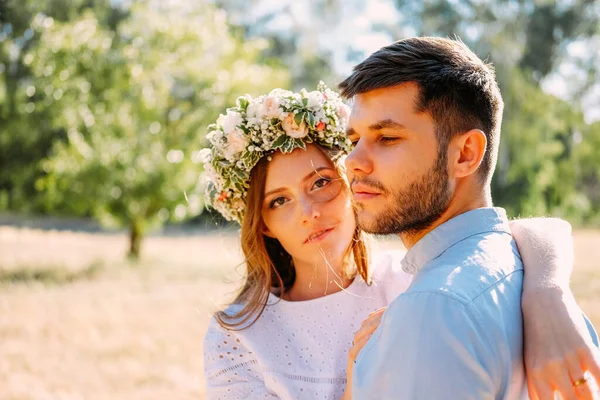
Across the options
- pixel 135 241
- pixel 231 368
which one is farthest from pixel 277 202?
pixel 135 241

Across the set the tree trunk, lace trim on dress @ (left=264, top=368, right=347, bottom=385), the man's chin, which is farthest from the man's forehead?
the tree trunk

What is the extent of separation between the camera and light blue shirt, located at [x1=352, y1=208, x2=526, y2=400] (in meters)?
1.45

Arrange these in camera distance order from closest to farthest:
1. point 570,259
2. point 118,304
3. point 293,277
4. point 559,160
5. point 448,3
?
1. point 570,259
2. point 293,277
3. point 118,304
4. point 448,3
5. point 559,160

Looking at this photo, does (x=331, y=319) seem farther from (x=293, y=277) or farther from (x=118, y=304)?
(x=118, y=304)

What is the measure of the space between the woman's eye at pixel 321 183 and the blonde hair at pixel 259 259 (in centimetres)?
7

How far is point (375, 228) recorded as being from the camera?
201cm

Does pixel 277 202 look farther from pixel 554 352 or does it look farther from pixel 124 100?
pixel 124 100

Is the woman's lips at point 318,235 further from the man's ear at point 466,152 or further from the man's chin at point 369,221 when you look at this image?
the man's ear at point 466,152

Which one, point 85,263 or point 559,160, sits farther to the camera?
point 559,160

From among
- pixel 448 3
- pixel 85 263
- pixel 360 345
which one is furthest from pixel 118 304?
pixel 448 3

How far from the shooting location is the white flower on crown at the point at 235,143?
3.21 metres

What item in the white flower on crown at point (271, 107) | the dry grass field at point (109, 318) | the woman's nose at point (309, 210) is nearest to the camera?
the woman's nose at point (309, 210)

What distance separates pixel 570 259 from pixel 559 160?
85.1ft

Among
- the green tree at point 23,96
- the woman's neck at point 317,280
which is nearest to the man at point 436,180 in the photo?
the woman's neck at point 317,280
